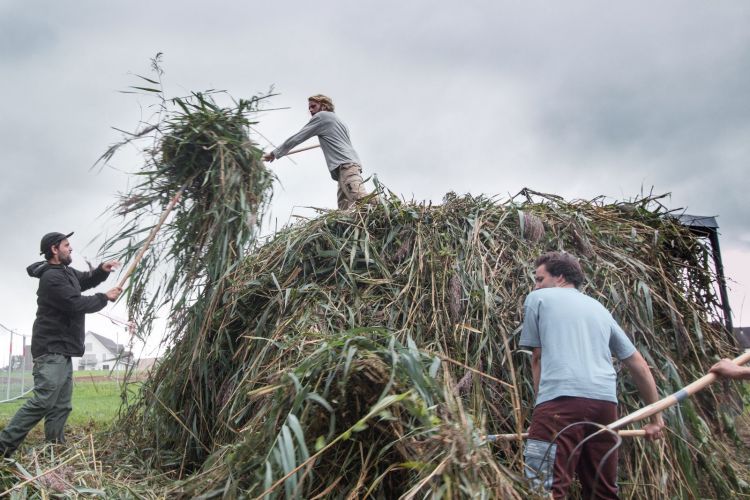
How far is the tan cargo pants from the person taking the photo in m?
5.62

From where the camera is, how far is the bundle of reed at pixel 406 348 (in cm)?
275

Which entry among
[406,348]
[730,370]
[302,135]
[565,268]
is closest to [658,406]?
[730,370]

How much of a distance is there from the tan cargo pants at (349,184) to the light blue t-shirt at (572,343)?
8.76ft

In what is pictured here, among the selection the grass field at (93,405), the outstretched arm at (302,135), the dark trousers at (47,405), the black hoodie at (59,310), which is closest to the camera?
the dark trousers at (47,405)

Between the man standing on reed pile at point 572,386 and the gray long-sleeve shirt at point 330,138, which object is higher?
the gray long-sleeve shirt at point 330,138

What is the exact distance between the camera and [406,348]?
113 inches

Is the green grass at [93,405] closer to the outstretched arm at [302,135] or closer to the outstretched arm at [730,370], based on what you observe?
the outstretched arm at [302,135]

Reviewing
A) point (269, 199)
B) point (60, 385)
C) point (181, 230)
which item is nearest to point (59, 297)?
point (60, 385)

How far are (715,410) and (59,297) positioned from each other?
4.65 meters

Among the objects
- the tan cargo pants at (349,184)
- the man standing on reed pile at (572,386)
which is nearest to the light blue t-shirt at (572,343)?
the man standing on reed pile at (572,386)

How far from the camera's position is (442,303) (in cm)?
389

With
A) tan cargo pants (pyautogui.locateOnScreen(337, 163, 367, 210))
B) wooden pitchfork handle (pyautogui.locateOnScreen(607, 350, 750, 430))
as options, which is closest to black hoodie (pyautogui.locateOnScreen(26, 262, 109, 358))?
tan cargo pants (pyautogui.locateOnScreen(337, 163, 367, 210))

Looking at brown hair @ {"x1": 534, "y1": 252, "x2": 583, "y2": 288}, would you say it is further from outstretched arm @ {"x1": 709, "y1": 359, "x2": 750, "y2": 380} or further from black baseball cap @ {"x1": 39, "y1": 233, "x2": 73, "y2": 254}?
black baseball cap @ {"x1": 39, "y1": 233, "x2": 73, "y2": 254}

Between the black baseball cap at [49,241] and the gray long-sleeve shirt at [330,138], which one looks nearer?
the black baseball cap at [49,241]
